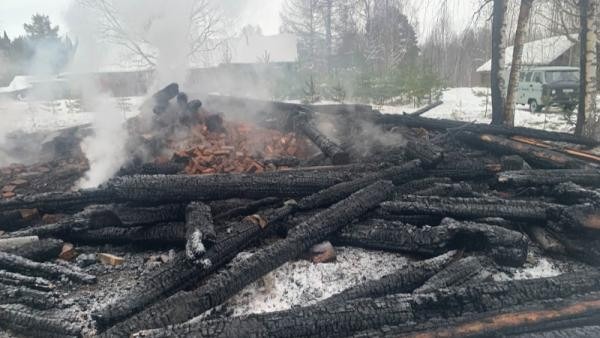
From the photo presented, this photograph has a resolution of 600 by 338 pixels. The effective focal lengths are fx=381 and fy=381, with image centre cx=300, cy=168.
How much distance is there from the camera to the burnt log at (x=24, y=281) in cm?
358

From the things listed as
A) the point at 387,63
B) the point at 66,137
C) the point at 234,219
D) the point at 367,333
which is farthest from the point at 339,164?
the point at 387,63

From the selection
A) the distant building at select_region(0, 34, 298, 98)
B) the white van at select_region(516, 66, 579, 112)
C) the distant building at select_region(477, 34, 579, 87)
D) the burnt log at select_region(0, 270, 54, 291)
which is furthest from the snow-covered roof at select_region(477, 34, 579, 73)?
the burnt log at select_region(0, 270, 54, 291)

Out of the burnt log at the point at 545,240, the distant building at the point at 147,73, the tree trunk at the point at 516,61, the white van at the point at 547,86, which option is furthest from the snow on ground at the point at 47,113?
the white van at the point at 547,86

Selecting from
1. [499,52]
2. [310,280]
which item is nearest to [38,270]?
[310,280]

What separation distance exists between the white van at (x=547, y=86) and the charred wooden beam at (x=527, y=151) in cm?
966

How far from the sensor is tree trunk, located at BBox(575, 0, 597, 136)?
840cm

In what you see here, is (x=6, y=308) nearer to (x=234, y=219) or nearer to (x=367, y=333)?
(x=234, y=219)

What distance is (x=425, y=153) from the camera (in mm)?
5879

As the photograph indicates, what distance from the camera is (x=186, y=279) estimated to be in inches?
135

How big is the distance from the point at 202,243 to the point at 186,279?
0.36 metres

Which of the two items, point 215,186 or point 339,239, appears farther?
point 215,186

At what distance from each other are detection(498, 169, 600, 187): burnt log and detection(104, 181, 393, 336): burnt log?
6.06 ft

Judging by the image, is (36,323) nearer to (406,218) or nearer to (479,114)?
(406,218)

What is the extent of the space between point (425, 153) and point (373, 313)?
11.7 feet
